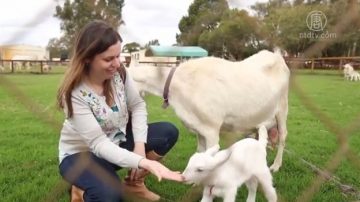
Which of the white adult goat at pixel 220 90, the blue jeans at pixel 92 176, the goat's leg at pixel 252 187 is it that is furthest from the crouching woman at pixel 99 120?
the white adult goat at pixel 220 90

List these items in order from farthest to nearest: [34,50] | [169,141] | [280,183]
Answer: [280,183] → [169,141] → [34,50]

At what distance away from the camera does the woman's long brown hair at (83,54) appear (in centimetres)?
156

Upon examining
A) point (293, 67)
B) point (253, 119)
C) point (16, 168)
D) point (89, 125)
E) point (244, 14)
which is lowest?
point (16, 168)

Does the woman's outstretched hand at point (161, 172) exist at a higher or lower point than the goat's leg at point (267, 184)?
higher

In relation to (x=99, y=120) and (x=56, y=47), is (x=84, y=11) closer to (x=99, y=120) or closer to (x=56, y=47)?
(x=56, y=47)

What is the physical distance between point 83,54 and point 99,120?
35cm

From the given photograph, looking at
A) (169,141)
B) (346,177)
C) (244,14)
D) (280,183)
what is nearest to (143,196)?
(169,141)

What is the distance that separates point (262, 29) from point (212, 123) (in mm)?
1872

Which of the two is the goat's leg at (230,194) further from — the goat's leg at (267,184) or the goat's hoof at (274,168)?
the goat's hoof at (274,168)

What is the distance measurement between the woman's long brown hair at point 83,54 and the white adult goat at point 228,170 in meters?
0.52

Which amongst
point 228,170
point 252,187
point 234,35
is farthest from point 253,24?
point 252,187

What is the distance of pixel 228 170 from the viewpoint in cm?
182

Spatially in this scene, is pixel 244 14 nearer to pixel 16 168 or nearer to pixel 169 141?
pixel 169 141

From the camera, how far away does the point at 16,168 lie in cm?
303
